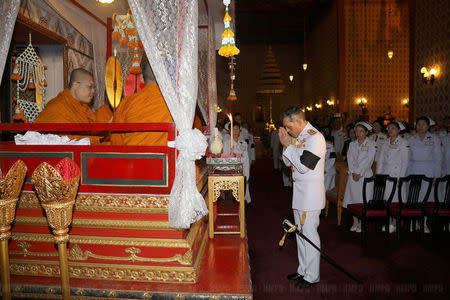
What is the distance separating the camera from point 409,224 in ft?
14.8

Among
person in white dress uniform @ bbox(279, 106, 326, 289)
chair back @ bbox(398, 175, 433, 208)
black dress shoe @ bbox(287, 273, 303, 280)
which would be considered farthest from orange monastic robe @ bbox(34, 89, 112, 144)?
chair back @ bbox(398, 175, 433, 208)

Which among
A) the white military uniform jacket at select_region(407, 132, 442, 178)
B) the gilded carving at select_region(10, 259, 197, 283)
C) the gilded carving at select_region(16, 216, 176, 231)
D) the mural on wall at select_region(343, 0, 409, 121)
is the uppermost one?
the mural on wall at select_region(343, 0, 409, 121)

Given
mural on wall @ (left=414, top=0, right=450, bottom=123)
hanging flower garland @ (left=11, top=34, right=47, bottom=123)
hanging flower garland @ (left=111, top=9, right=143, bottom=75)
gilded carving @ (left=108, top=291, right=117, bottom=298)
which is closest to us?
gilded carving @ (left=108, top=291, right=117, bottom=298)

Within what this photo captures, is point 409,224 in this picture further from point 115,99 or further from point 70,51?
point 70,51

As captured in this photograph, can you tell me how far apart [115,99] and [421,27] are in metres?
9.05

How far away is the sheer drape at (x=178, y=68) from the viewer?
2543 mm

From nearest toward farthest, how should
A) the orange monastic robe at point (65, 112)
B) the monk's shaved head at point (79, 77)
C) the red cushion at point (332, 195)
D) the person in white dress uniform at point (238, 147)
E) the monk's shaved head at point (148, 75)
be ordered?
the monk's shaved head at point (148, 75)
the orange monastic robe at point (65, 112)
the monk's shaved head at point (79, 77)
the red cushion at point (332, 195)
the person in white dress uniform at point (238, 147)

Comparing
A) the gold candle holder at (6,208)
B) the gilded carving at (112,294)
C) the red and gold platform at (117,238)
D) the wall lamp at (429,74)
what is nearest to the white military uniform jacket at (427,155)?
the wall lamp at (429,74)

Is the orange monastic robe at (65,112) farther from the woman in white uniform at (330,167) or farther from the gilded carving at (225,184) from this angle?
the woman in white uniform at (330,167)

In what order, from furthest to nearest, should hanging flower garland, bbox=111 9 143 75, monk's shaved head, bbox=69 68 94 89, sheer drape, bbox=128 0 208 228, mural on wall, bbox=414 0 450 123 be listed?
mural on wall, bbox=414 0 450 123 → hanging flower garland, bbox=111 9 143 75 → monk's shaved head, bbox=69 68 94 89 → sheer drape, bbox=128 0 208 228

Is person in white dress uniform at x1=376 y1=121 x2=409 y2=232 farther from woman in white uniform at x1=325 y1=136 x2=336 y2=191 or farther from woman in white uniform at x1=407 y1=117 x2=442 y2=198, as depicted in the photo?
woman in white uniform at x1=325 y1=136 x2=336 y2=191

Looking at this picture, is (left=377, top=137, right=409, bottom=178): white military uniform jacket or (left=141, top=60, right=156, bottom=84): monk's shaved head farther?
(left=377, top=137, right=409, bottom=178): white military uniform jacket

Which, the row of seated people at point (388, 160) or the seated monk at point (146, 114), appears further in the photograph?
the row of seated people at point (388, 160)

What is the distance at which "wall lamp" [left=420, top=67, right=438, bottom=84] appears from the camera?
816 cm
